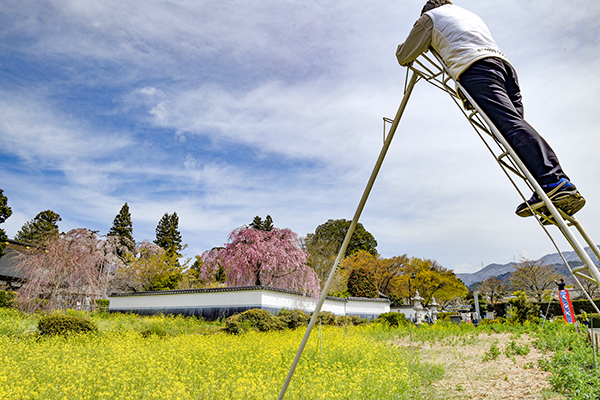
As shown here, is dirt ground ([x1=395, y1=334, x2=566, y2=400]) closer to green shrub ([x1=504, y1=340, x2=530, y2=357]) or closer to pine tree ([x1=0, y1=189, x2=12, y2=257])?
green shrub ([x1=504, y1=340, x2=530, y2=357])

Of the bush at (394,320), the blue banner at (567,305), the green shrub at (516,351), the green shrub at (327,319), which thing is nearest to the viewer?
the green shrub at (516,351)

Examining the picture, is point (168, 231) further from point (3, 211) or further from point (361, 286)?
point (361, 286)

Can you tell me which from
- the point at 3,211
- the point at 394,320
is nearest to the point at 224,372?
the point at 394,320

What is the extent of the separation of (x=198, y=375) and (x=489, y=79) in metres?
4.39

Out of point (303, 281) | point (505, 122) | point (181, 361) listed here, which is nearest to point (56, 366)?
point (181, 361)

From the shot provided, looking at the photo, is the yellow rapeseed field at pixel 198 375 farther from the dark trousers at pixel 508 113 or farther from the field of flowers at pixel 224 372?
the dark trousers at pixel 508 113

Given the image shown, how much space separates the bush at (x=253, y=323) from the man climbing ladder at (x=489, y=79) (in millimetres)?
9717

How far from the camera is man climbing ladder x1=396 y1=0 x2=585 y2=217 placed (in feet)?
3.42

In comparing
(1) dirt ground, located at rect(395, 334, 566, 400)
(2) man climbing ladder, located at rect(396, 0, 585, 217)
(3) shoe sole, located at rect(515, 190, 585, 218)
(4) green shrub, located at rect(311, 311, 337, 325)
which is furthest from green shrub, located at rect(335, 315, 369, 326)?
(3) shoe sole, located at rect(515, 190, 585, 218)

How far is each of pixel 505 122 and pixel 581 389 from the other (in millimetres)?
3918

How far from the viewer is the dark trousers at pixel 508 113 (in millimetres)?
1050

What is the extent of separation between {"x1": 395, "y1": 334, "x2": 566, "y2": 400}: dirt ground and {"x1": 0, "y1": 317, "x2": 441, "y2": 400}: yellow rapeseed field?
0.46 metres

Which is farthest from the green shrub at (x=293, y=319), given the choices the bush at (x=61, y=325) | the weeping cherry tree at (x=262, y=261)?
the bush at (x=61, y=325)

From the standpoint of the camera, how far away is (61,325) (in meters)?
7.73
